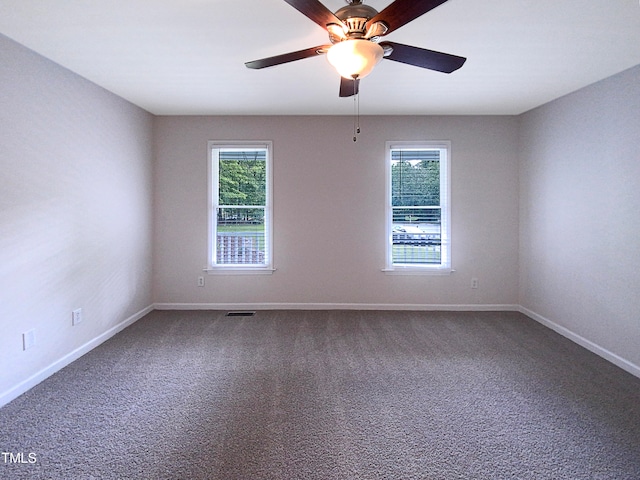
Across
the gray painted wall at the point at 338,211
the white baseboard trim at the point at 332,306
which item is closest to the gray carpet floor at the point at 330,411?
the white baseboard trim at the point at 332,306

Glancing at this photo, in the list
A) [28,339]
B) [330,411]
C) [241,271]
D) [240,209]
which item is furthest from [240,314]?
[330,411]

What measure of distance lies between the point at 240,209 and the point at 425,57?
3073 millimetres

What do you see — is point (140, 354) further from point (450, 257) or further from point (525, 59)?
point (525, 59)

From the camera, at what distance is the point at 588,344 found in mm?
3252

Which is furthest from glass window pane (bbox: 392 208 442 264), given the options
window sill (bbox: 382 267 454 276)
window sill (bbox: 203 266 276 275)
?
window sill (bbox: 203 266 276 275)

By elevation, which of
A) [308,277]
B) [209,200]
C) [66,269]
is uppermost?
[209,200]

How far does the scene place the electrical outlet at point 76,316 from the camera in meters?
3.02

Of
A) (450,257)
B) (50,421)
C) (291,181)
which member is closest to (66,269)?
(50,421)

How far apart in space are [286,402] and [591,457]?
5.81ft

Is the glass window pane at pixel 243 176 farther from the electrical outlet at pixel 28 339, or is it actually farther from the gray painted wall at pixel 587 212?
the gray painted wall at pixel 587 212

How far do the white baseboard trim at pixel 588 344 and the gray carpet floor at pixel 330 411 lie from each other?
0.09 meters

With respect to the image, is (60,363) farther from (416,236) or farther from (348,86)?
(416,236)

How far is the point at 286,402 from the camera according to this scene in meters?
2.31

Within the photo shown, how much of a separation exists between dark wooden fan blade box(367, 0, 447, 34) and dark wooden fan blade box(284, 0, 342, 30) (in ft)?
0.65
